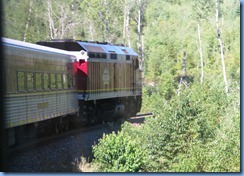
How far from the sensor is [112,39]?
764 cm

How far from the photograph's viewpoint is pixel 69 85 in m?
7.86

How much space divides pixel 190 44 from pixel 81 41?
1.54 metres

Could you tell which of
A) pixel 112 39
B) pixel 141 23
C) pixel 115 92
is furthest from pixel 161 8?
pixel 115 92

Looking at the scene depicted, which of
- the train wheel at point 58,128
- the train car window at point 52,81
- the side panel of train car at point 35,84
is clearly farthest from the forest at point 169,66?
the train wheel at point 58,128

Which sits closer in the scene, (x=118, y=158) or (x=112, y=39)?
(x=118, y=158)

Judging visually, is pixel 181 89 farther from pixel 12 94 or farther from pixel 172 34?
pixel 12 94

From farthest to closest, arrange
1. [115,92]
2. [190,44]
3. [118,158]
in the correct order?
[115,92], [190,44], [118,158]

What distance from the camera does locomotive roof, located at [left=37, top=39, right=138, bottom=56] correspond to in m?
7.57

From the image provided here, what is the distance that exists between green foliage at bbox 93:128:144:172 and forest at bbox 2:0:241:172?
1cm

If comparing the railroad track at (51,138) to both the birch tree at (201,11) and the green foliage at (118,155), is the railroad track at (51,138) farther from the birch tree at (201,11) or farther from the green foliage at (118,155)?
the birch tree at (201,11)

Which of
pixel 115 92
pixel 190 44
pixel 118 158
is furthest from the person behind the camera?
pixel 115 92

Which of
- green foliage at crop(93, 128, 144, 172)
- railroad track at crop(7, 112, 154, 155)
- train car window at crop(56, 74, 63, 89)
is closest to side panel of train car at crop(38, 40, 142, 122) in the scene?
railroad track at crop(7, 112, 154, 155)

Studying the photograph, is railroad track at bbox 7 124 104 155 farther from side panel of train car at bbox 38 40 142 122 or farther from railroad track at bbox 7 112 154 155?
side panel of train car at bbox 38 40 142 122

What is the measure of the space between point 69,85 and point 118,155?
1.49 meters
